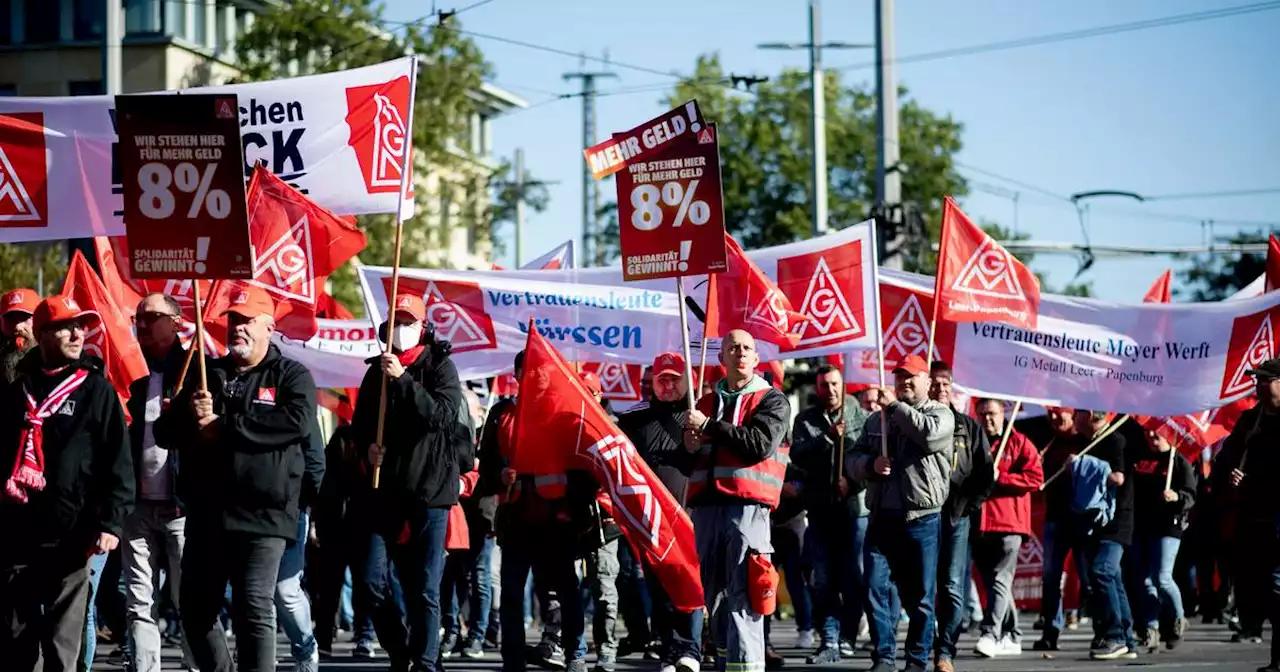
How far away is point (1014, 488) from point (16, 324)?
7584 millimetres

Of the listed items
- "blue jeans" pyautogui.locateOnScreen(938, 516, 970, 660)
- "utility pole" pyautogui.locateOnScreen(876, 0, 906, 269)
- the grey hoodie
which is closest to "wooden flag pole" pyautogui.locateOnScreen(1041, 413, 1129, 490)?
"blue jeans" pyautogui.locateOnScreen(938, 516, 970, 660)

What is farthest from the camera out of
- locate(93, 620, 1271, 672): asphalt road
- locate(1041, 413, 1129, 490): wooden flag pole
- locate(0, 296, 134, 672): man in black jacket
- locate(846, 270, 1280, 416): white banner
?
locate(846, 270, 1280, 416): white banner

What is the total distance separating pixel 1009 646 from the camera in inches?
622

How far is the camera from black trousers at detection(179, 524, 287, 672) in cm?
960

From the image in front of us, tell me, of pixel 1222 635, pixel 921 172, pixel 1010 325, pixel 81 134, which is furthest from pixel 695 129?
pixel 921 172

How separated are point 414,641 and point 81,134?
4511 millimetres

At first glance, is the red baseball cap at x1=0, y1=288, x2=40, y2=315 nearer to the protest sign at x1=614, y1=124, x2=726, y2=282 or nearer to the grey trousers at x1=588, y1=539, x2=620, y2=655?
the protest sign at x1=614, y1=124, x2=726, y2=282

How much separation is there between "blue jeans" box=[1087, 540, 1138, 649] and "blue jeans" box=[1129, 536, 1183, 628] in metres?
0.67

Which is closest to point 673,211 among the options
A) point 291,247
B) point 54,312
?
point 291,247

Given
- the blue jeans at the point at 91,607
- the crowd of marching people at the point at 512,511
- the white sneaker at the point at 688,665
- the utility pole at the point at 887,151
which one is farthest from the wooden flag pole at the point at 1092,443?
the utility pole at the point at 887,151

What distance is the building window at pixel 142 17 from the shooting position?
4925cm

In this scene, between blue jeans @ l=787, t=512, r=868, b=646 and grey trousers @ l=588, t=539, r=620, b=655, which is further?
blue jeans @ l=787, t=512, r=868, b=646

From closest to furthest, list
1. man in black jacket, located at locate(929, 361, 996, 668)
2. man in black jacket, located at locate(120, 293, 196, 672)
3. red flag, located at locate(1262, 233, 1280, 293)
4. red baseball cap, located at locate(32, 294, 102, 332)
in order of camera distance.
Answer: red baseball cap, located at locate(32, 294, 102, 332)
man in black jacket, located at locate(120, 293, 196, 672)
man in black jacket, located at locate(929, 361, 996, 668)
red flag, located at locate(1262, 233, 1280, 293)

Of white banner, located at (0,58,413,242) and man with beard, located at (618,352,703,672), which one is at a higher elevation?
white banner, located at (0,58,413,242)
